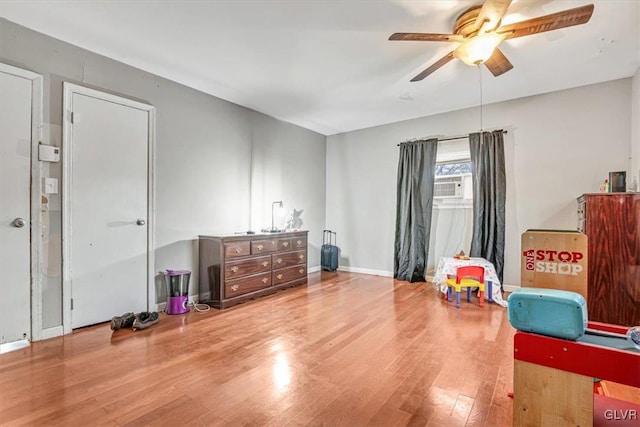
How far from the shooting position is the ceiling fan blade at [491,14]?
6.15 ft

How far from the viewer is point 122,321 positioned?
2.83 metres

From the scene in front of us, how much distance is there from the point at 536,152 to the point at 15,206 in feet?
18.7

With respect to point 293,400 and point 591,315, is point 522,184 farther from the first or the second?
point 293,400

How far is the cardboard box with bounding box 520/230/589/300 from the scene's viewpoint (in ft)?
5.25

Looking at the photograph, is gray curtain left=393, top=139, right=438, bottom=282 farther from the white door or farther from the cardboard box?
the white door

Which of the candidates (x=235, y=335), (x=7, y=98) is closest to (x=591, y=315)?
(x=235, y=335)

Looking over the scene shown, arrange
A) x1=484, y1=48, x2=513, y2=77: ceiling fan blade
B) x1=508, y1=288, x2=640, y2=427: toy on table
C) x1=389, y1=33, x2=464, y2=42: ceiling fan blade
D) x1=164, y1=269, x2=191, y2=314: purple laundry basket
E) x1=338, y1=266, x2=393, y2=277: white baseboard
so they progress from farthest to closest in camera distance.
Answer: x1=338, y1=266, x2=393, y2=277: white baseboard → x1=164, y1=269, x2=191, y2=314: purple laundry basket → x1=484, y1=48, x2=513, y2=77: ceiling fan blade → x1=389, y1=33, x2=464, y2=42: ceiling fan blade → x1=508, y1=288, x2=640, y2=427: toy on table

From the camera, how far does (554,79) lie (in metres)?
3.51

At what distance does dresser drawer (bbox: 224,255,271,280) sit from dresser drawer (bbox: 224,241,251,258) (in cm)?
9

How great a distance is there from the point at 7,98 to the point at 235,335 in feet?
8.89

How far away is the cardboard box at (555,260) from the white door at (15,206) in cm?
369

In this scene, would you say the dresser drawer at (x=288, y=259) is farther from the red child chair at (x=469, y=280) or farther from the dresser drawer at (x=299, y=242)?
the red child chair at (x=469, y=280)

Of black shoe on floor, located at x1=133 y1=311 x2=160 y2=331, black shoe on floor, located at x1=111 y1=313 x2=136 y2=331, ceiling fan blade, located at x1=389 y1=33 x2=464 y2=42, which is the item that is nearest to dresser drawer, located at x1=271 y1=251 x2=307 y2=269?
black shoe on floor, located at x1=133 y1=311 x2=160 y2=331

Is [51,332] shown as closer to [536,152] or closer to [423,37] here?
[423,37]
